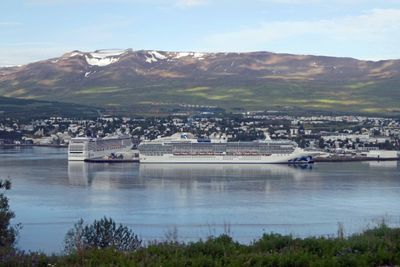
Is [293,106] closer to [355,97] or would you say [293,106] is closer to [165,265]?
[355,97]

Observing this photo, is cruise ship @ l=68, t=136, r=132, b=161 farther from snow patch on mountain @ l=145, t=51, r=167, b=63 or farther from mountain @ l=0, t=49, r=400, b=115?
snow patch on mountain @ l=145, t=51, r=167, b=63

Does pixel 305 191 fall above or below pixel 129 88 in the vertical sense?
below

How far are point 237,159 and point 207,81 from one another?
86.5ft

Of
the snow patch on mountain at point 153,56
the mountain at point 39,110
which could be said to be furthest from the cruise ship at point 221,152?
the snow patch on mountain at point 153,56

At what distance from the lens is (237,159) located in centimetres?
1634

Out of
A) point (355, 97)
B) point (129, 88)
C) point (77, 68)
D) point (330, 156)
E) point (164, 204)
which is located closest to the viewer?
point (164, 204)

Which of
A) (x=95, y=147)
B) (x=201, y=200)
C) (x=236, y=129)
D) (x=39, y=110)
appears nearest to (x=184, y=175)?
(x=201, y=200)

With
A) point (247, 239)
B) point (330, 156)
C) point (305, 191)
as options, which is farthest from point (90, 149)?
point (247, 239)

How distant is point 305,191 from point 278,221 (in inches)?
123

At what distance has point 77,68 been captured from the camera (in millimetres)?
48750

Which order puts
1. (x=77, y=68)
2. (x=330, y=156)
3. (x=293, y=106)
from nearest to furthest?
(x=330, y=156), (x=293, y=106), (x=77, y=68)

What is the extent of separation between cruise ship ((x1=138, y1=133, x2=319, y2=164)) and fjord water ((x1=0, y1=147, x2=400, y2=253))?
1668 millimetres

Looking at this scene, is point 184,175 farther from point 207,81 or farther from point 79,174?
point 207,81

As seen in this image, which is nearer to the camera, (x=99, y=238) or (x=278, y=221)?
(x=99, y=238)
